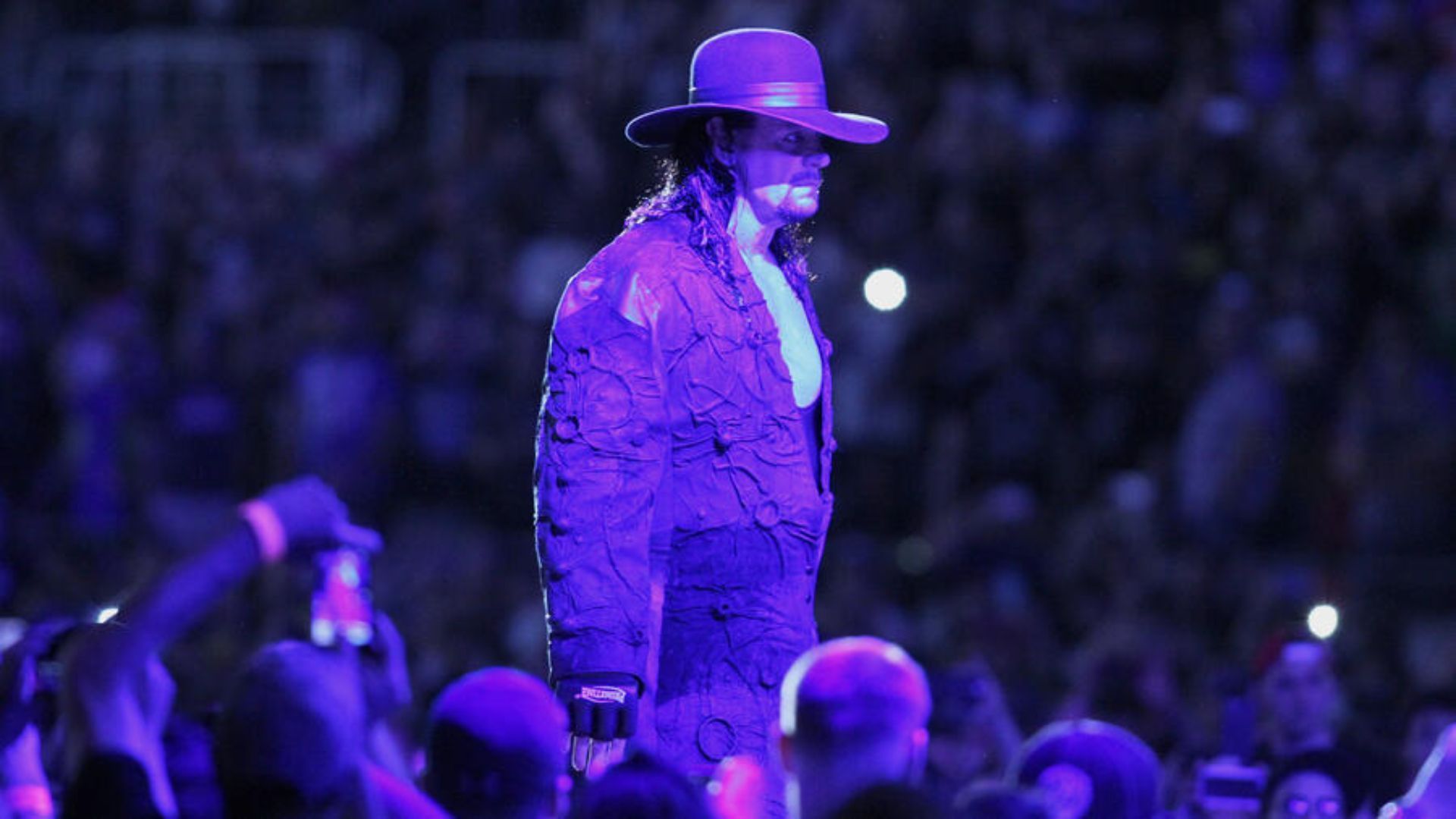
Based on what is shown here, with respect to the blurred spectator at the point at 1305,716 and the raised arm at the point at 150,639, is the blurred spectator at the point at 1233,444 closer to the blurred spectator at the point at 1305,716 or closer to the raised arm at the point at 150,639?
the blurred spectator at the point at 1305,716

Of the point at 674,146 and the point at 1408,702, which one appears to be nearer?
the point at 674,146

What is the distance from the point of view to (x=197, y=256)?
43.7ft

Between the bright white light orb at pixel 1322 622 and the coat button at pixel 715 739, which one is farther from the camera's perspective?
the bright white light orb at pixel 1322 622

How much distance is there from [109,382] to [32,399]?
62 cm

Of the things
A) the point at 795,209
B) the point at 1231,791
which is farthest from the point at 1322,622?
the point at 795,209

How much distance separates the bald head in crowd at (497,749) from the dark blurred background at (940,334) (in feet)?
12.5

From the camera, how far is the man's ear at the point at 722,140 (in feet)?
15.6

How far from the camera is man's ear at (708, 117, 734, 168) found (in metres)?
4.76

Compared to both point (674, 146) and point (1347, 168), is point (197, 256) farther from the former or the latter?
point (674, 146)

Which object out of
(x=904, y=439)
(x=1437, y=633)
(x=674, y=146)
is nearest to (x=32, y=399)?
(x=904, y=439)

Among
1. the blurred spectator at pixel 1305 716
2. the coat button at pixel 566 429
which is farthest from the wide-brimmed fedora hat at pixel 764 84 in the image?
the blurred spectator at pixel 1305 716

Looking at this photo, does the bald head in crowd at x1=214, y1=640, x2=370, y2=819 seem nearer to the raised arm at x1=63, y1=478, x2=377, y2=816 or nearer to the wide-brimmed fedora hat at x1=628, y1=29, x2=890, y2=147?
the raised arm at x1=63, y1=478, x2=377, y2=816

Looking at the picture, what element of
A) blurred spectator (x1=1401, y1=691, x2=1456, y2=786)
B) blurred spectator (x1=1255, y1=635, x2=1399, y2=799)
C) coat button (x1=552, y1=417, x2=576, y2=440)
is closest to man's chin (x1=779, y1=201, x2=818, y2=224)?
coat button (x1=552, y1=417, x2=576, y2=440)

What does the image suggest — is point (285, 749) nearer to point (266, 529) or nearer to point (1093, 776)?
point (266, 529)
